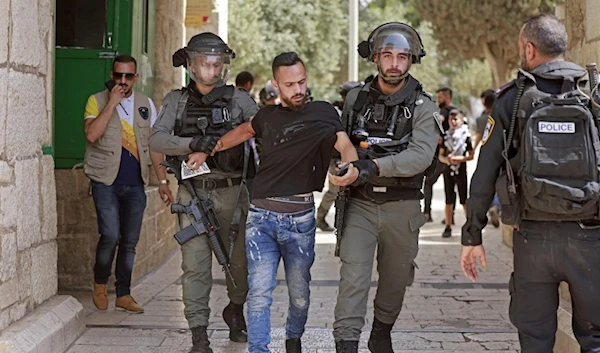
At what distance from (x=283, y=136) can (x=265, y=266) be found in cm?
70

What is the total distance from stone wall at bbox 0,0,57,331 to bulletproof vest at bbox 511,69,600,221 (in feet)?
8.99

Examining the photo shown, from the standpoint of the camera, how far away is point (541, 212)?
13.4 feet

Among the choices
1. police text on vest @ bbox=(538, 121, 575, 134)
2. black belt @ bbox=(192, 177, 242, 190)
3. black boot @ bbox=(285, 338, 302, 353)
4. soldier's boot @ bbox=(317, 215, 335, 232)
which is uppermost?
police text on vest @ bbox=(538, 121, 575, 134)

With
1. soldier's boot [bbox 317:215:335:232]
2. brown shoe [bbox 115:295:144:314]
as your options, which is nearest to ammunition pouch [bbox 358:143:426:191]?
brown shoe [bbox 115:295:144:314]

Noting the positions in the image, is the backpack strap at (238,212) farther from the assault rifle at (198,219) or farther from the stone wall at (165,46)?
the stone wall at (165,46)

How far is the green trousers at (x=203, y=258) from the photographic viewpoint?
5.52m

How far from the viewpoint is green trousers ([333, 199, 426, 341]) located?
5016mm

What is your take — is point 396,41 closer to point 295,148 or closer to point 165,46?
point 295,148

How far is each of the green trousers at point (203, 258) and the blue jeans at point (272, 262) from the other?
0.62 meters

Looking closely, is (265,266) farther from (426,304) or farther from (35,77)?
(426,304)

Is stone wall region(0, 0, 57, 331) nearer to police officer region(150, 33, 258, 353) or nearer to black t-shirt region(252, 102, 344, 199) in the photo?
police officer region(150, 33, 258, 353)

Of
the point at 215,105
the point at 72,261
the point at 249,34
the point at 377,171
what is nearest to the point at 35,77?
the point at 215,105

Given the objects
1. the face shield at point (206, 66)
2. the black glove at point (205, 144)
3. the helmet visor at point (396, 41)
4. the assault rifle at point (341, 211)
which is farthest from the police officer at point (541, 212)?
the face shield at point (206, 66)

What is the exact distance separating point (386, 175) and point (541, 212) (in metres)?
1.07
